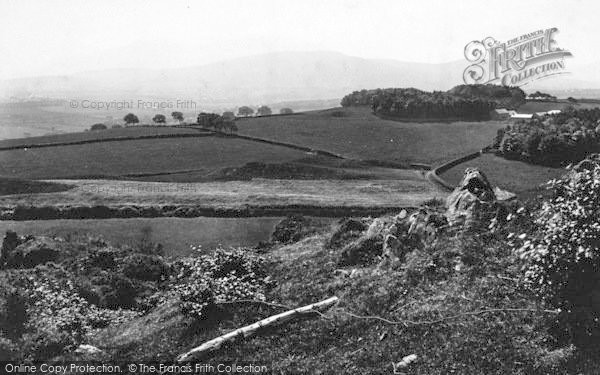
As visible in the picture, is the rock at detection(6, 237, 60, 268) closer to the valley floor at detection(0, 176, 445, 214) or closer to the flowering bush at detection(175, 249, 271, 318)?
the flowering bush at detection(175, 249, 271, 318)

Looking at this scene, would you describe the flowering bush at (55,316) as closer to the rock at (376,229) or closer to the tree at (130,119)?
the rock at (376,229)

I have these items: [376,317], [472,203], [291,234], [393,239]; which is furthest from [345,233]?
[376,317]

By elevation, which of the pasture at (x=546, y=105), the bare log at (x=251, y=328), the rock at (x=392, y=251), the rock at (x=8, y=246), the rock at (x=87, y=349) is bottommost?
the rock at (x=8, y=246)

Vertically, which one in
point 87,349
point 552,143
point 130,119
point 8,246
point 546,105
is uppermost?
point 546,105

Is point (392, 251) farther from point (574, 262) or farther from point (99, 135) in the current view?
point (99, 135)

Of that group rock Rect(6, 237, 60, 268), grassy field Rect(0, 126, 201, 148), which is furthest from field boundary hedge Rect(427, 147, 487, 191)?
rock Rect(6, 237, 60, 268)

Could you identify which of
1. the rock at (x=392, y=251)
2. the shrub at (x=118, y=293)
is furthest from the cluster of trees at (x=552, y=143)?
the shrub at (x=118, y=293)

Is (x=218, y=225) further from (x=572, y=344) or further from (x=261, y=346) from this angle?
(x=572, y=344)
